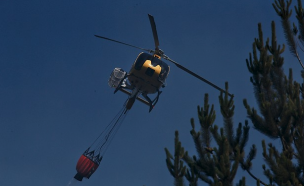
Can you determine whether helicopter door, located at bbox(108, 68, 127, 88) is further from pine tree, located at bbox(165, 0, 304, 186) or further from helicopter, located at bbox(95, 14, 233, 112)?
pine tree, located at bbox(165, 0, 304, 186)

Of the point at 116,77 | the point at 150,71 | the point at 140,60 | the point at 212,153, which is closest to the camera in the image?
the point at 212,153

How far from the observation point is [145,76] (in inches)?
1245

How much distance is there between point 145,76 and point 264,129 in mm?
19325

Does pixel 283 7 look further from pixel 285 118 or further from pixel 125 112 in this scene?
pixel 125 112

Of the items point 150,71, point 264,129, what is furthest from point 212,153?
point 150,71

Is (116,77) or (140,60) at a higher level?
(140,60)

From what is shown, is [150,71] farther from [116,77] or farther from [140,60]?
[116,77]

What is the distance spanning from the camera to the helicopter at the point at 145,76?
31.6 meters

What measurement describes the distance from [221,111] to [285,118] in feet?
5.91

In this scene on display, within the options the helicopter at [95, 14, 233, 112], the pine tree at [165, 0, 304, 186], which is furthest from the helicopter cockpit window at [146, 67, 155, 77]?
the pine tree at [165, 0, 304, 186]

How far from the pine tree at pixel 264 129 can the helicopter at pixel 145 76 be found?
18.2 m

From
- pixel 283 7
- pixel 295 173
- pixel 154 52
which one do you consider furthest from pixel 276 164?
pixel 154 52

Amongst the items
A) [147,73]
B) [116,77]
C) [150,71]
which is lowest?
[116,77]

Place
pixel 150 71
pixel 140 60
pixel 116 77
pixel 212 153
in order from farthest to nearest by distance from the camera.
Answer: pixel 116 77 < pixel 140 60 < pixel 150 71 < pixel 212 153
